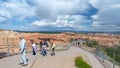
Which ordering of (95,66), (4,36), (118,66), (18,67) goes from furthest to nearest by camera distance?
(4,36), (95,66), (18,67), (118,66)

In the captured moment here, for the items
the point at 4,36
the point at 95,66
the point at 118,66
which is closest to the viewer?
the point at 118,66

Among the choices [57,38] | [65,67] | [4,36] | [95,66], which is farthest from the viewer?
[57,38]

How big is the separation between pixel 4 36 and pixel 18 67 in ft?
232

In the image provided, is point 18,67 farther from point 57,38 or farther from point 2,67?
point 57,38

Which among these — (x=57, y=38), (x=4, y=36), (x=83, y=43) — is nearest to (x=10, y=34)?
(x=4, y=36)

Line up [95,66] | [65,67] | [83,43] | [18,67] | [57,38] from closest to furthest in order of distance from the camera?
[18,67]
[65,67]
[95,66]
[83,43]
[57,38]

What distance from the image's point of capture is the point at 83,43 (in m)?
55.8

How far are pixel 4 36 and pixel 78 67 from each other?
230ft

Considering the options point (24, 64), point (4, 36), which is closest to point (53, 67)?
point (24, 64)

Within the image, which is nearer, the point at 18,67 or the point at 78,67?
the point at 18,67

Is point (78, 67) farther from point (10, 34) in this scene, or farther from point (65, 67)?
point (10, 34)

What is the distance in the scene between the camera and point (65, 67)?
20.6 metres

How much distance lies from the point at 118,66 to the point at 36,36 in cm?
10941

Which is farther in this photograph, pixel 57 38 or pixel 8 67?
pixel 57 38
